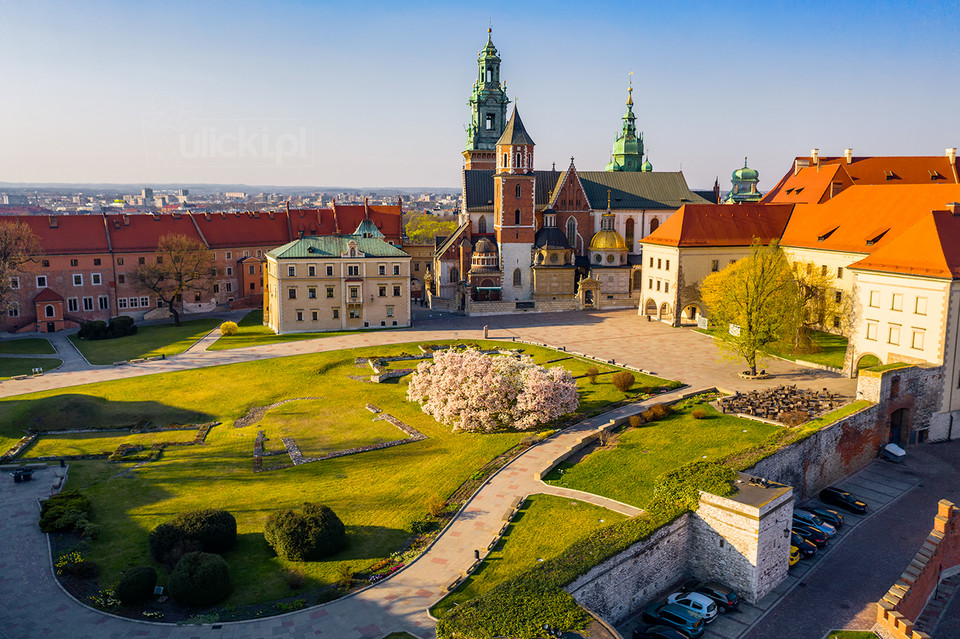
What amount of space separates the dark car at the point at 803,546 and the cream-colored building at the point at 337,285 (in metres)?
52.1

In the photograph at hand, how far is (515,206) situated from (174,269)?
40.2m

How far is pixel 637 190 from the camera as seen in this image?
94750mm

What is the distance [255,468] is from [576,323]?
4470 centimetres

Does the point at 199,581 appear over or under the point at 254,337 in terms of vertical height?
under

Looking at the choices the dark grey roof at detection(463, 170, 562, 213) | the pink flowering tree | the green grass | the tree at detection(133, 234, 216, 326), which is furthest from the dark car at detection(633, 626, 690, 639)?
the dark grey roof at detection(463, 170, 562, 213)

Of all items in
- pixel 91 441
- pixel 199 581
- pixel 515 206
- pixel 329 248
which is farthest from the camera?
pixel 515 206

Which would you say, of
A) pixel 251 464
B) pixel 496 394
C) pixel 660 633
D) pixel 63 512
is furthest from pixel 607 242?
pixel 63 512

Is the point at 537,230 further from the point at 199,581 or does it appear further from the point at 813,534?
the point at 199,581

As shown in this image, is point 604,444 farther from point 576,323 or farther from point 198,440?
point 576,323

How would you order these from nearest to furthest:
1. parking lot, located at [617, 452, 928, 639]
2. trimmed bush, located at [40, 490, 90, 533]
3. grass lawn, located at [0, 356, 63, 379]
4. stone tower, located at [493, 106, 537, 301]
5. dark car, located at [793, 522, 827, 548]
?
parking lot, located at [617, 452, 928, 639], trimmed bush, located at [40, 490, 90, 533], dark car, located at [793, 522, 827, 548], grass lawn, located at [0, 356, 63, 379], stone tower, located at [493, 106, 537, 301]

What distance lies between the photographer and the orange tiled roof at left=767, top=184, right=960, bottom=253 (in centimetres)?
5738

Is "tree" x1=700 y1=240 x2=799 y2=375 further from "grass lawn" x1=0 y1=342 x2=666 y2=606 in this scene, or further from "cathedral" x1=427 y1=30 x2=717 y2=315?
"cathedral" x1=427 y1=30 x2=717 y2=315

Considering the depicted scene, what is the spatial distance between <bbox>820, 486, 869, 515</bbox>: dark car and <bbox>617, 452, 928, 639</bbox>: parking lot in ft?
0.96

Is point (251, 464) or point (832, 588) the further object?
point (251, 464)
